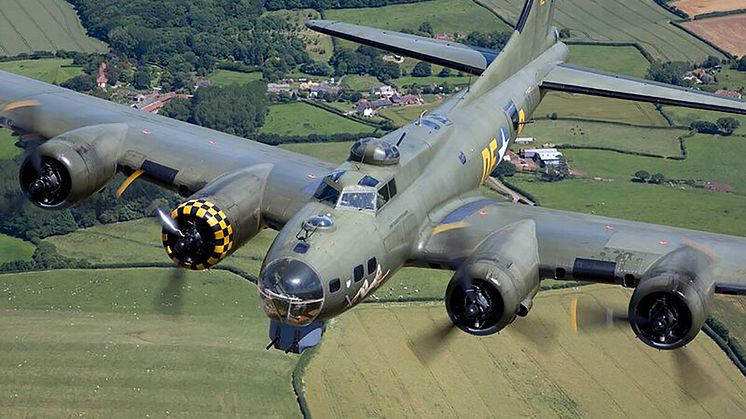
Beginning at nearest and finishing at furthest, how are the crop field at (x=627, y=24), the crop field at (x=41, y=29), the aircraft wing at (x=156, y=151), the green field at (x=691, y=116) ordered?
the aircraft wing at (x=156, y=151)
the green field at (x=691, y=116)
the crop field at (x=627, y=24)
the crop field at (x=41, y=29)

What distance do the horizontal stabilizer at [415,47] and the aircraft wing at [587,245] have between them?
619 inches

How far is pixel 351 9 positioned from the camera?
6284 inches

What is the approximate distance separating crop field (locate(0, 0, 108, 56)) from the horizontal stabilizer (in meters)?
95.3

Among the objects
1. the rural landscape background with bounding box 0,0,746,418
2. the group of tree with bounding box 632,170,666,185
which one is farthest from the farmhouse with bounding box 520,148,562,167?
the group of tree with bounding box 632,170,666,185

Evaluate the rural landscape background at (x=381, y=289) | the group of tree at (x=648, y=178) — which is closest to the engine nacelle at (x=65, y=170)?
the rural landscape background at (x=381, y=289)

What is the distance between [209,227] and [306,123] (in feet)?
246

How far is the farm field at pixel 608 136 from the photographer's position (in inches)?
4261

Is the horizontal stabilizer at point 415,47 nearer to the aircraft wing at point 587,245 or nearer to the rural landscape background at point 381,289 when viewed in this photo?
the rural landscape background at point 381,289

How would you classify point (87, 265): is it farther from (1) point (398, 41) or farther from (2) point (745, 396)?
(2) point (745, 396)

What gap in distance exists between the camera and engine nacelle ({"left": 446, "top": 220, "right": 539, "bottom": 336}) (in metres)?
37.8

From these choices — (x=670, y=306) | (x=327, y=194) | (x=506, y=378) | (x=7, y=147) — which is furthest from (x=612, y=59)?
(x=670, y=306)

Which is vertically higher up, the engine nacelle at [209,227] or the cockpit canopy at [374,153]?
the cockpit canopy at [374,153]

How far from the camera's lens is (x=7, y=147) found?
9212cm

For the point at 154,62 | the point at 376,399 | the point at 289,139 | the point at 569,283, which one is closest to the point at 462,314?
the point at 376,399
